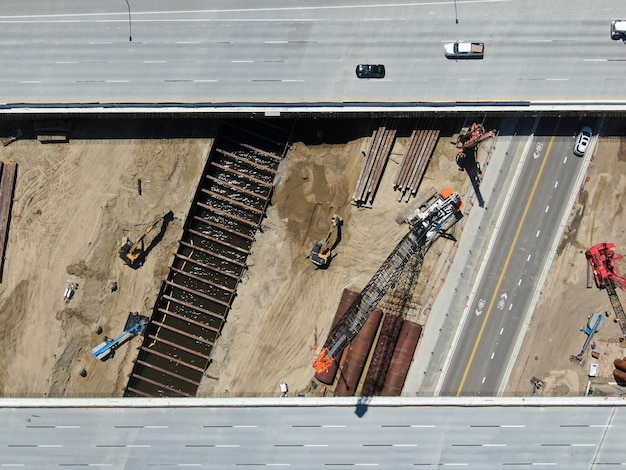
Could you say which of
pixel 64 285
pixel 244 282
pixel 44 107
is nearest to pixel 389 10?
pixel 244 282

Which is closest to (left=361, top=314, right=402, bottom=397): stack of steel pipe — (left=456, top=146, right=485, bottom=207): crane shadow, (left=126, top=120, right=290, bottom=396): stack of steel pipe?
(left=456, top=146, right=485, bottom=207): crane shadow

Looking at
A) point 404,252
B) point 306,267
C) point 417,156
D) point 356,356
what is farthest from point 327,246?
point 417,156

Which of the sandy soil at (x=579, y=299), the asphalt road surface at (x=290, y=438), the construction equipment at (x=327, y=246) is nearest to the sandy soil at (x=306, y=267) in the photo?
the construction equipment at (x=327, y=246)

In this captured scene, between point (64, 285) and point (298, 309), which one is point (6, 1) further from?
point (298, 309)

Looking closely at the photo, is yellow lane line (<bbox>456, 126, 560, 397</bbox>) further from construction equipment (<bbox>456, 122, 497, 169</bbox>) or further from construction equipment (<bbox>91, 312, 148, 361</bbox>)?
construction equipment (<bbox>91, 312, 148, 361</bbox>)

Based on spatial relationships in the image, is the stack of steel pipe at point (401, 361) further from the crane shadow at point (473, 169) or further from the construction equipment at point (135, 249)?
the construction equipment at point (135, 249)

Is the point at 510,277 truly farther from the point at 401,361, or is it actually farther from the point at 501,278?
the point at 401,361
